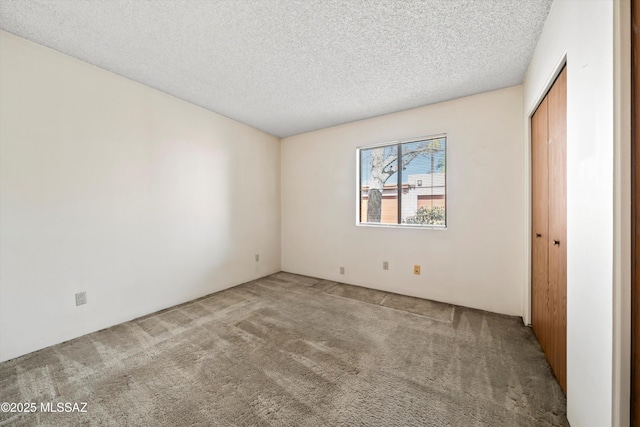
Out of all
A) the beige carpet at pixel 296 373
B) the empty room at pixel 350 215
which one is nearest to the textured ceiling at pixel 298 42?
the empty room at pixel 350 215

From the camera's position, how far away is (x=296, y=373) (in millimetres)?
1730

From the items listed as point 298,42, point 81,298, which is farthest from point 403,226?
point 81,298

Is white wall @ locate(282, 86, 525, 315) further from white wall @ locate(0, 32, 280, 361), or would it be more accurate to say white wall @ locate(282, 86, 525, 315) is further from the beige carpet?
white wall @ locate(0, 32, 280, 361)

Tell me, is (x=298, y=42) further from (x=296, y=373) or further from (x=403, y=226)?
(x=296, y=373)

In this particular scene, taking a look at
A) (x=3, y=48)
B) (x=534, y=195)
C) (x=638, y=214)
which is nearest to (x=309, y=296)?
(x=534, y=195)


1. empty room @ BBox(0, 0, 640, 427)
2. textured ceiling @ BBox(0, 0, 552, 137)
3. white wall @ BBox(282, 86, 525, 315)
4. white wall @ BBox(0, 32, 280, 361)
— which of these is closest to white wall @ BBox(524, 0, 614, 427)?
empty room @ BBox(0, 0, 640, 427)

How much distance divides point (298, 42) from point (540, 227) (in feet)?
8.43

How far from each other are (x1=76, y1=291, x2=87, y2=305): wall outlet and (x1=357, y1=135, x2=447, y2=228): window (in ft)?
10.7

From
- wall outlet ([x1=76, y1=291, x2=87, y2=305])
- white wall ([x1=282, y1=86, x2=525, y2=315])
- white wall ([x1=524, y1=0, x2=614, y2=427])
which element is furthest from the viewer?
white wall ([x1=282, y1=86, x2=525, y2=315])

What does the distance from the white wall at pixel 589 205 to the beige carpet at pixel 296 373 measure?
0.47 metres

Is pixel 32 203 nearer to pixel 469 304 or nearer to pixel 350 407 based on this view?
pixel 350 407

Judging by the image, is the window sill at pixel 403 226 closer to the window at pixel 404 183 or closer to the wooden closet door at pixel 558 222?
the window at pixel 404 183

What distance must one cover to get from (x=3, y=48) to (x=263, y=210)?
3006 millimetres

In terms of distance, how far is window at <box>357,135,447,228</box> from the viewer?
3104 mm
